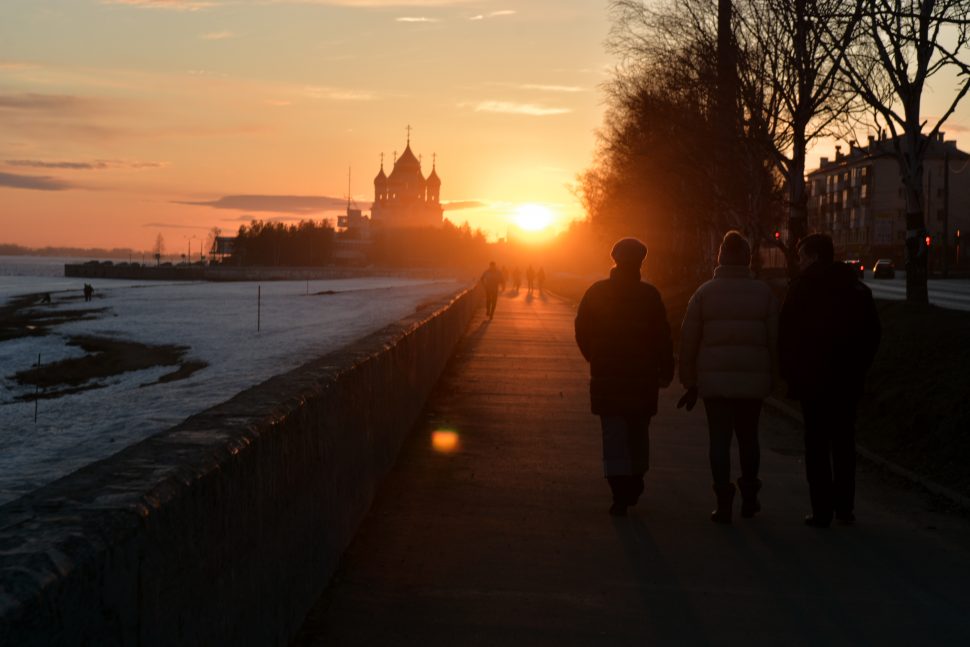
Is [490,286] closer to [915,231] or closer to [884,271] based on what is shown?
[915,231]

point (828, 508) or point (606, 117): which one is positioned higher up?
point (606, 117)

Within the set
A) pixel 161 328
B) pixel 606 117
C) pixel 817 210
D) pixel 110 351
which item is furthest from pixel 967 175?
pixel 110 351

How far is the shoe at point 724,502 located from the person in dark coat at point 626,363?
52cm

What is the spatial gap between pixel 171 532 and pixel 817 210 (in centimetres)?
14973

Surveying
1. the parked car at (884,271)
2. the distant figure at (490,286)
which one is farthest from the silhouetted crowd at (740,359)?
the parked car at (884,271)

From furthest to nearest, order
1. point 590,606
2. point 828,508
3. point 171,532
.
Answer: point 828,508
point 590,606
point 171,532

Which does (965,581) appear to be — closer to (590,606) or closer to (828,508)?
(828,508)

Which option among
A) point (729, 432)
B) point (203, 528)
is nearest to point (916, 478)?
point (729, 432)

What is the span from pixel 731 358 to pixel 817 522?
3.97 ft

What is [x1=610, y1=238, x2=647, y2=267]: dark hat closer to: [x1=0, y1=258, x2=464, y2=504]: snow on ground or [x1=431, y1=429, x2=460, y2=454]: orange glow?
[x1=431, y1=429, x2=460, y2=454]: orange glow

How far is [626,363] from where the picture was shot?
7.72m

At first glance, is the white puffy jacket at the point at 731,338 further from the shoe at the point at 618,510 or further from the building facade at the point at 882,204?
the building facade at the point at 882,204

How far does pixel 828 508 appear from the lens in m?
7.53

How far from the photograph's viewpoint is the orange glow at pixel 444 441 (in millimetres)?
10537
